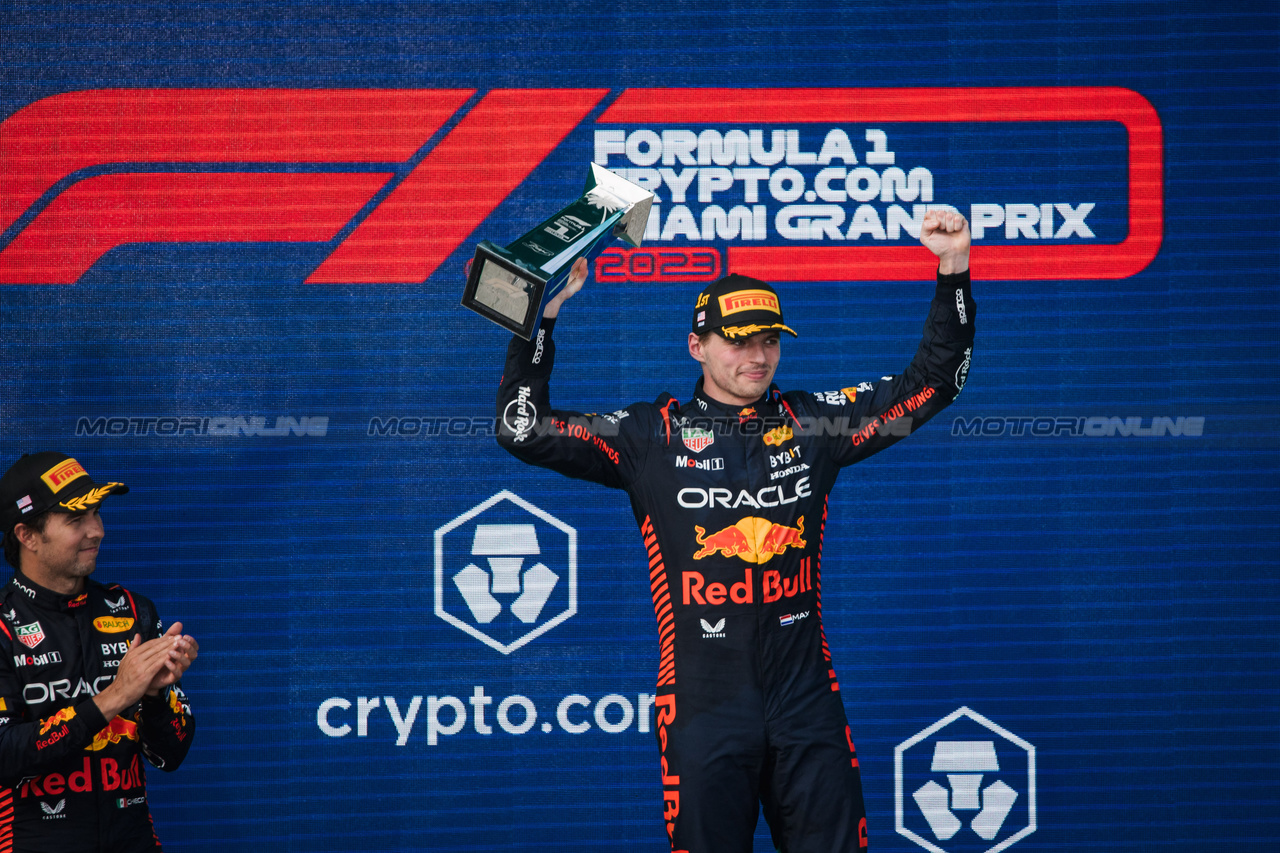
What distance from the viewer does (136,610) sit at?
8.34 ft

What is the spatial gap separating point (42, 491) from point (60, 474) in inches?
2.1

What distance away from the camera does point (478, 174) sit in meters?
3.57

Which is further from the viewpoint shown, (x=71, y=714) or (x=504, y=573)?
(x=504, y=573)

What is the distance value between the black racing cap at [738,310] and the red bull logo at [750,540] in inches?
15.7

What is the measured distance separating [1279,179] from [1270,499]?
39.3 inches

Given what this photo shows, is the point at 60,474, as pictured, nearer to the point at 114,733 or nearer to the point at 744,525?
the point at 114,733

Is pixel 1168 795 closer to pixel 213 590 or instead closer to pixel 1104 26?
pixel 1104 26

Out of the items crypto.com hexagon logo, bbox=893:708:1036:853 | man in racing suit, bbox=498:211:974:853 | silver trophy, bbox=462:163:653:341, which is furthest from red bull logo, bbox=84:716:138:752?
crypto.com hexagon logo, bbox=893:708:1036:853

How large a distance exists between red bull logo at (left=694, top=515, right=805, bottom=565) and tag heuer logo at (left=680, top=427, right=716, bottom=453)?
0.18 meters

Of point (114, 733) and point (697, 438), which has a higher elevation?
point (697, 438)

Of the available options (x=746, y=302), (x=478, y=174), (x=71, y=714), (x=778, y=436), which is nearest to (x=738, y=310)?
(x=746, y=302)

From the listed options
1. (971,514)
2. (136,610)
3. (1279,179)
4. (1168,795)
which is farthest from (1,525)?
(1279,179)

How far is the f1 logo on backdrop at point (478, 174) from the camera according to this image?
351 cm

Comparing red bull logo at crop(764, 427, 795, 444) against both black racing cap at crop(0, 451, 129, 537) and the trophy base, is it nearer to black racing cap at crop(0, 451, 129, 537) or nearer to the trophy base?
the trophy base
